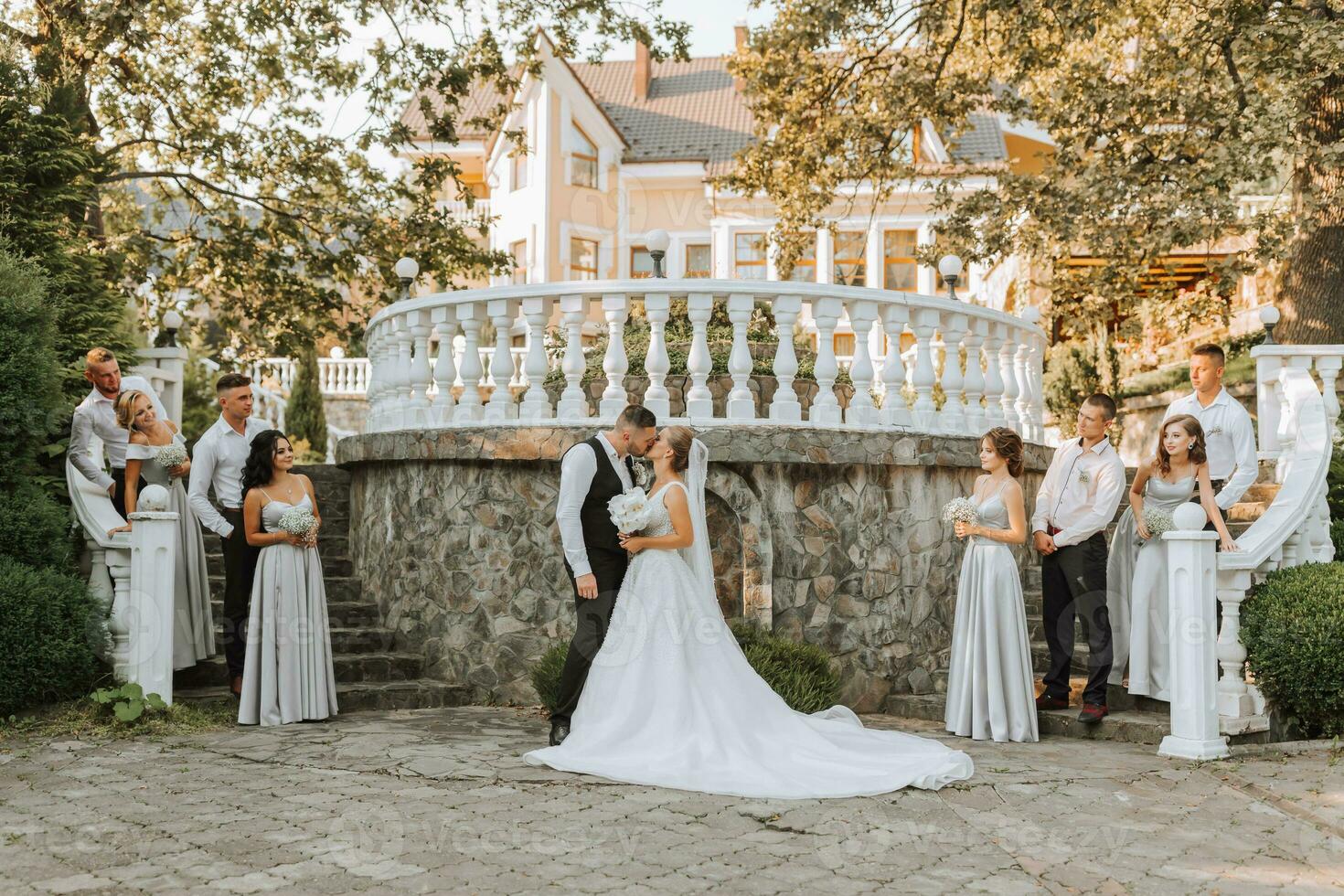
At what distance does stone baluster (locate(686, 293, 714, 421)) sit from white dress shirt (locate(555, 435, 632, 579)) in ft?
4.70

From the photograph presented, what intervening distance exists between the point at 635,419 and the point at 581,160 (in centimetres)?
2142

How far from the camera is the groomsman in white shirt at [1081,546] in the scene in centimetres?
687

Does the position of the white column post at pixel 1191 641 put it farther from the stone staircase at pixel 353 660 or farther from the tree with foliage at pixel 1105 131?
the tree with foliage at pixel 1105 131

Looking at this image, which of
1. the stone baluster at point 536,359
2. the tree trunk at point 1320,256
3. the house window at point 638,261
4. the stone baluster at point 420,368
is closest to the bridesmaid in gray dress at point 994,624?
the stone baluster at point 536,359

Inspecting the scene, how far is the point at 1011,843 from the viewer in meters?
4.66

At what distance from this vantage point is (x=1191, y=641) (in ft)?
20.6

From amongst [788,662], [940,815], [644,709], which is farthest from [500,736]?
[940,815]

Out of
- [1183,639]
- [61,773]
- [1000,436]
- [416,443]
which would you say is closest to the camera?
[61,773]

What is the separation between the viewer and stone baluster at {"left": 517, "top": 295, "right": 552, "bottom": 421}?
25.0ft

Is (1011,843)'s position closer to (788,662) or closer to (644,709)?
(644,709)

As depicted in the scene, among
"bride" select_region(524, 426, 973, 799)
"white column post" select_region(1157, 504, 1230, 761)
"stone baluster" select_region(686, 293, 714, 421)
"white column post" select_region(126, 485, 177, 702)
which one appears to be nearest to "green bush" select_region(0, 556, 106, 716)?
"white column post" select_region(126, 485, 177, 702)

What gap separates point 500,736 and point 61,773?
2.18m

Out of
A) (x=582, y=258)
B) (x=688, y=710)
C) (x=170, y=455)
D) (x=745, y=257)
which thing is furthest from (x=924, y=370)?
(x=582, y=258)

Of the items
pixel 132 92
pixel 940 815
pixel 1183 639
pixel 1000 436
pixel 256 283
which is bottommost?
pixel 940 815
